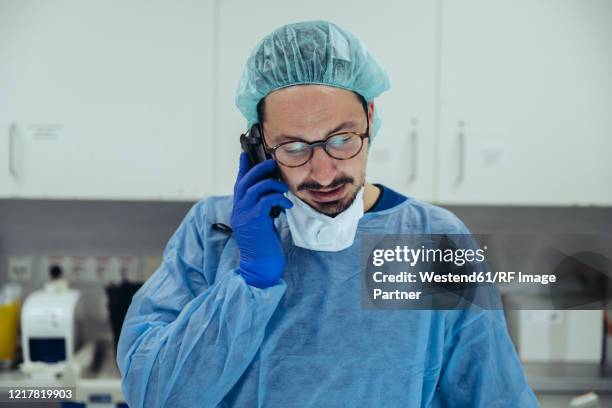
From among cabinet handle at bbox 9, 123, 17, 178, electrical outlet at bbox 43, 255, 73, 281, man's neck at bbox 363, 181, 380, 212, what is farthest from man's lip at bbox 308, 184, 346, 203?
electrical outlet at bbox 43, 255, 73, 281

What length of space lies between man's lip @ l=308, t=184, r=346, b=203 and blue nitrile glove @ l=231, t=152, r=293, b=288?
1.7 inches

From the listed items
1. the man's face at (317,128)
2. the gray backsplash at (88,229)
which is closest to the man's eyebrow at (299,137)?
the man's face at (317,128)

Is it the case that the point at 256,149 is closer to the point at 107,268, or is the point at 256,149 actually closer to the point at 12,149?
the point at 12,149

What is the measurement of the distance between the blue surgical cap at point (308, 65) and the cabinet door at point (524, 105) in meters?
0.63

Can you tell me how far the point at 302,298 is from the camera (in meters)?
0.82

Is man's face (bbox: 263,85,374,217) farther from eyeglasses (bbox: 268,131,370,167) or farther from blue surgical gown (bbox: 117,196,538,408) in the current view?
blue surgical gown (bbox: 117,196,538,408)

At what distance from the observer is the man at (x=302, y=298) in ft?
2.47

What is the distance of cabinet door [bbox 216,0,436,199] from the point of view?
1349 millimetres

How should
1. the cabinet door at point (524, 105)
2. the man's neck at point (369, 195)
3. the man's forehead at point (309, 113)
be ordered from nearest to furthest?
the man's forehead at point (309, 113) → the man's neck at point (369, 195) → the cabinet door at point (524, 105)

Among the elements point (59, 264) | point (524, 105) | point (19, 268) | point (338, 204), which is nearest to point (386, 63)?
point (524, 105)

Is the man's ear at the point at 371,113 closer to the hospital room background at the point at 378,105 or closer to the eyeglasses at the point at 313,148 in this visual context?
the eyeglasses at the point at 313,148

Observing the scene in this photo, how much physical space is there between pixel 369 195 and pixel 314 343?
0.27m

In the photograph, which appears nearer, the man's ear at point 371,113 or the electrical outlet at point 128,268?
the man's ear at point 371,113

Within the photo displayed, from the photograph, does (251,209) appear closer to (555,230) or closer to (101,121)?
(101,121)
